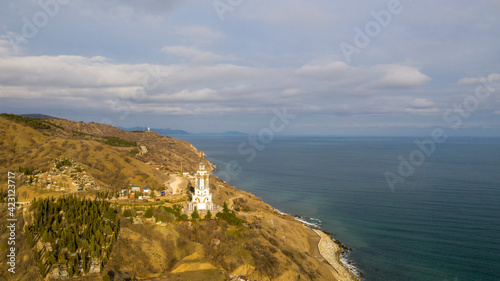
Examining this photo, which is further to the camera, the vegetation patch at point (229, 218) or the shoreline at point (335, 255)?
the vegetation patch at point (229, 218)

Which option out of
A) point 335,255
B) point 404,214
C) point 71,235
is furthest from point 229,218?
point 404,214

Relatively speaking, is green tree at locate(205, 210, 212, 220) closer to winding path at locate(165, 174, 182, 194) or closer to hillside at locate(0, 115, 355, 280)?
hillside at locate(0, 115, 355, 280)

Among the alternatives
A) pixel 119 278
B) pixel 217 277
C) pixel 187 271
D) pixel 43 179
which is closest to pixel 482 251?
pixel 217 277

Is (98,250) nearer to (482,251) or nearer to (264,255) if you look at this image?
(264,255)

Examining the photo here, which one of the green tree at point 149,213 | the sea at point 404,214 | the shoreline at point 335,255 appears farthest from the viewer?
the sea at point 404,214

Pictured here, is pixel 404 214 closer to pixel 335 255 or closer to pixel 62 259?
pixel 335 255

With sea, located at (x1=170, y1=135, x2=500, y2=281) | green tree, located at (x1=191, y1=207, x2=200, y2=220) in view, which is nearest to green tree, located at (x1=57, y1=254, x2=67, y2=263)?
green tree, located at (x1=191, y1=207, x2=200, y2=220)

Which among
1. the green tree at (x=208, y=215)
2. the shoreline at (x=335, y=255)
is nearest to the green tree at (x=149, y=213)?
the green tree at (x=208, y=215)

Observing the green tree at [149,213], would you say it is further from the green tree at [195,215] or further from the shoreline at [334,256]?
the shoreline at [334,256]

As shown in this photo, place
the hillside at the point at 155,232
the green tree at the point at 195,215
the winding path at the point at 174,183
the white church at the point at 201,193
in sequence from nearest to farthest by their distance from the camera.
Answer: the hillside at the point at 155,232, the green tree at the point at 195,215, the white church at the point at 201,193, the winding path at the point at 174,183

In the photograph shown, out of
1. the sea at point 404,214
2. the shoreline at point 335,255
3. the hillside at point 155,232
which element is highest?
the hillside at point 155,232
